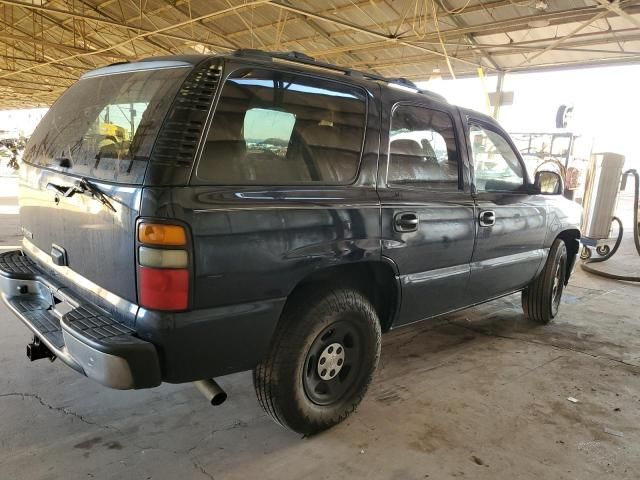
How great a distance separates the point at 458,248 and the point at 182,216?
192 cm

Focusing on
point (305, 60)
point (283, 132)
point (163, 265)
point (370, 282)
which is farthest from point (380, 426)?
point (305, 60)

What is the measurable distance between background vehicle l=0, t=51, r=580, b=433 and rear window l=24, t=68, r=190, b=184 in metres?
0.01

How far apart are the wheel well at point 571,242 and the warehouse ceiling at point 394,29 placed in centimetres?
643

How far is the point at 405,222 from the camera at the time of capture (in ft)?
8.67

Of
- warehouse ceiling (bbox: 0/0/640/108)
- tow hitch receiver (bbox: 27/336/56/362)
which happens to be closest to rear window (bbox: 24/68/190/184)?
tow hitch receiver (bbox: 27/336/56/362)

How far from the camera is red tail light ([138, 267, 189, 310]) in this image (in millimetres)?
1797

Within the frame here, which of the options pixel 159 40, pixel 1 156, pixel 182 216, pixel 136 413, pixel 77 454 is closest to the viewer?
pixel 182 216

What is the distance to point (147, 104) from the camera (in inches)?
80.7

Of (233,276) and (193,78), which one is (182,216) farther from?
(193,78)

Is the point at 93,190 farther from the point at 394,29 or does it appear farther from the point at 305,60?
the point at 394,29

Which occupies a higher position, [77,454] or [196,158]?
[196,158]

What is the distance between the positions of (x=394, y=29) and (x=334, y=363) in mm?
12100

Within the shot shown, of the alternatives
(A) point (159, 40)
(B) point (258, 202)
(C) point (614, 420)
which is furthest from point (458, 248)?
(A) point (159, 40)

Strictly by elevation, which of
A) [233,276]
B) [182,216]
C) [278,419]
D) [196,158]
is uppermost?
[196,158]
